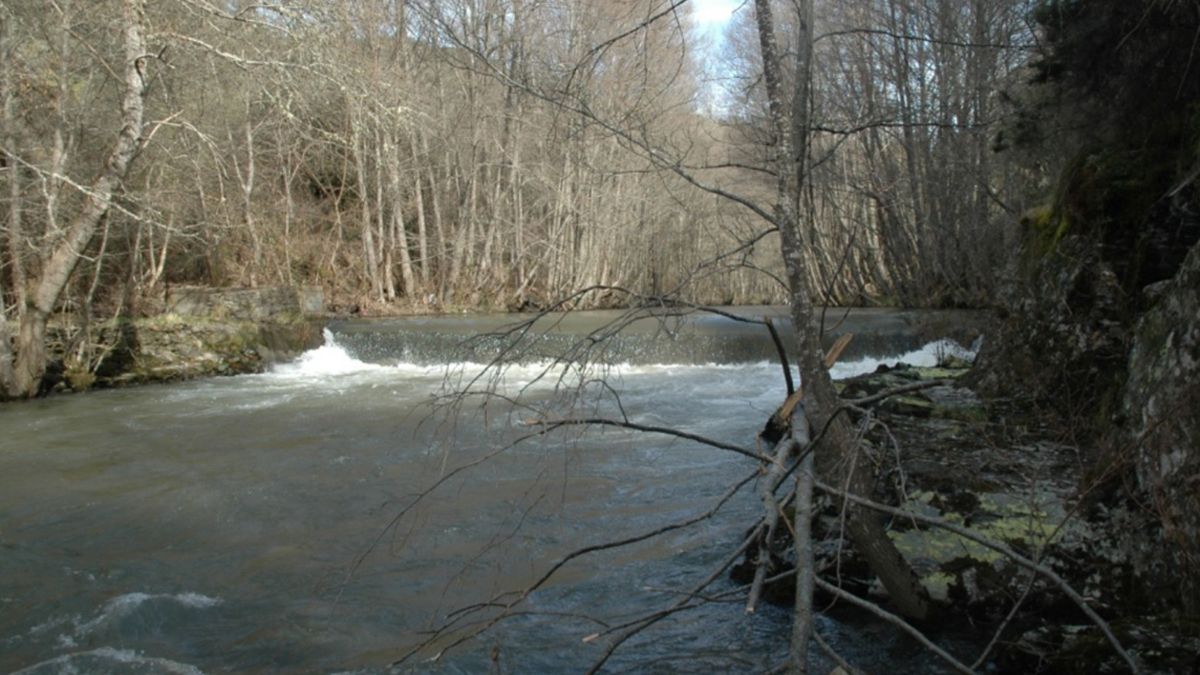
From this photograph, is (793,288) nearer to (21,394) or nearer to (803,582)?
(803,582)

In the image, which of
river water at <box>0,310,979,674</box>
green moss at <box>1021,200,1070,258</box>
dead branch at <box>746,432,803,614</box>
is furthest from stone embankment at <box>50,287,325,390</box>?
dead branch at <box>746,432,803,614</box>

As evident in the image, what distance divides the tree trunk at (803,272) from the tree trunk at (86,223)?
9527 mm

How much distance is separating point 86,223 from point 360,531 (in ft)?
23.1

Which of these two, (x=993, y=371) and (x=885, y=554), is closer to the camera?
(x=885, y=554)

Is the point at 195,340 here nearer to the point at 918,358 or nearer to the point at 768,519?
the point at 918,358

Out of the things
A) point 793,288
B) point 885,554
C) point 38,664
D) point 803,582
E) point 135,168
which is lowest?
point 38,664

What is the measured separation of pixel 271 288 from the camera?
51.0 ft

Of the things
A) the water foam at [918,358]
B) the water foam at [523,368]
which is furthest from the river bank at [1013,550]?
the water foam at [918,358]

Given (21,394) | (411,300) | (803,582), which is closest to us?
(803,582)

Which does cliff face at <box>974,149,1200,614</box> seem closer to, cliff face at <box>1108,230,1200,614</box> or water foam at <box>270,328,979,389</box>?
cliff face at <box>1108,230,1200,614</box>

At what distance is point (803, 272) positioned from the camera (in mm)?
3350

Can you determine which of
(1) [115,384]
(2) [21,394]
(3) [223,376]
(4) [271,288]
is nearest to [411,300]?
(4) [271,288]

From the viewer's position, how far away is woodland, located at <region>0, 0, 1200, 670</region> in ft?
11.8

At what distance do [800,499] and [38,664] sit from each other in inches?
147
